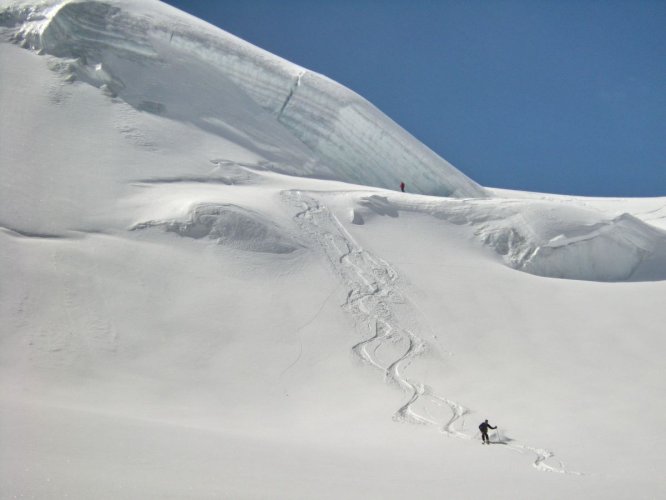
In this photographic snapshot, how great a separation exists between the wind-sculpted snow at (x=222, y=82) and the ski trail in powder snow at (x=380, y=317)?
5.19 meters

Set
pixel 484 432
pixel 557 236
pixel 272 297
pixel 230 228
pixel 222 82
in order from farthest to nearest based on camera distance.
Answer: pixel 222 82
pixel 557 236
pixel 230 228
pixel 272 297
pixel 484 432

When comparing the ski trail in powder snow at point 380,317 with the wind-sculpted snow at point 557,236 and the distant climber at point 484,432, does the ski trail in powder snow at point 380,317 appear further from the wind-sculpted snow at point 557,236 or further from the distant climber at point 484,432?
the wind-sculpted snow at point 557,236

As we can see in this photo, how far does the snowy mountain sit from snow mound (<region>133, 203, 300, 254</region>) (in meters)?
0.05

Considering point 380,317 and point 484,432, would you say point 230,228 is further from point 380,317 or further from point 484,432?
point 484,432

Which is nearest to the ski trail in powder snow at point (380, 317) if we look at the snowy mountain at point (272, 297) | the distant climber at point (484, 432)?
the snowy mountain at point (272, 297)

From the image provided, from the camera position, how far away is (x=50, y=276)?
1517 centimetres

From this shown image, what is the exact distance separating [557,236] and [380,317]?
7.33 metres

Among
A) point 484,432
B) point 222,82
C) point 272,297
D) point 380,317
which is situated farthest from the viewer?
point 222,82

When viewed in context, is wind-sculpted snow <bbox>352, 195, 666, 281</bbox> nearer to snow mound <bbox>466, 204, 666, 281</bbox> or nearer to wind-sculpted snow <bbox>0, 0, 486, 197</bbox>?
snow mound <bbox>466, 204, 666, 281</bbox>

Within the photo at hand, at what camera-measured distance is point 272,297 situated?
1650 centimetres

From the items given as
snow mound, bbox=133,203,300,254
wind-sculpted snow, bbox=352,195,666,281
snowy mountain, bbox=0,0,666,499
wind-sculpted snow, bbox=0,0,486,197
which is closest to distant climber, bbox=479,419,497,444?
snowy mountain, bbox=0,0,666,499

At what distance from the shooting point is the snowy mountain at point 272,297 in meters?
8.87

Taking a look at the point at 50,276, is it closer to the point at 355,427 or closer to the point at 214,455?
the point at 355,427

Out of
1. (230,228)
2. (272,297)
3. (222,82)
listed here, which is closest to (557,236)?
(272,297)
